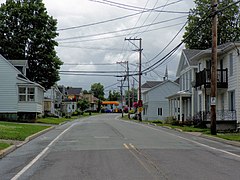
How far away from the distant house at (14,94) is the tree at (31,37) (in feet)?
30.7

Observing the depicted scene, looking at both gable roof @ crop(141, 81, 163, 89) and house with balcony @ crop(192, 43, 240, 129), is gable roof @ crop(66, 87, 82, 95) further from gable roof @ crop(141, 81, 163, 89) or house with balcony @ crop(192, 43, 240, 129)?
house with balcony @ crop(192, 43, 240, 129)

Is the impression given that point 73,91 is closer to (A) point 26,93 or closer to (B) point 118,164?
(A) point 26,93

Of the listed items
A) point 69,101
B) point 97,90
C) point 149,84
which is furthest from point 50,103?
point 97,90

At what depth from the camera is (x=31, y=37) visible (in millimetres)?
53312

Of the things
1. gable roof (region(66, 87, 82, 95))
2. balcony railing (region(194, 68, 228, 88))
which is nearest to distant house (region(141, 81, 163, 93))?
gable roof (region(66, 87, 82, 95))

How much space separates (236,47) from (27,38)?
30.6 m

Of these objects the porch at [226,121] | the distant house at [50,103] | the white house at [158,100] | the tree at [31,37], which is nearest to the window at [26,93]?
the tree at [31,37]

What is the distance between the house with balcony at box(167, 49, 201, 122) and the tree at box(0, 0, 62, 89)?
16924mm

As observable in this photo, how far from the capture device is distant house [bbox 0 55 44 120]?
43906 mm

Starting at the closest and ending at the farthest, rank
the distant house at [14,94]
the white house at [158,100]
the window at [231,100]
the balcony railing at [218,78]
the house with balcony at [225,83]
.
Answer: the house with balcony at [225,83]
the window at [231,100]
the balcony railing at [218,78]
the distant house at [14,94]
the white house at [158,100]

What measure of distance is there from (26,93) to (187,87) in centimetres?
1841

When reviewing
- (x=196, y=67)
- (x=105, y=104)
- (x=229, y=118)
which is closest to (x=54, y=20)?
(x=196, y=67)

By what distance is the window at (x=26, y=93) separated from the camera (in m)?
45.0

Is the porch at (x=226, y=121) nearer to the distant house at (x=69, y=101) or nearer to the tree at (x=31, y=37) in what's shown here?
the tree at (x=31, y=37)
